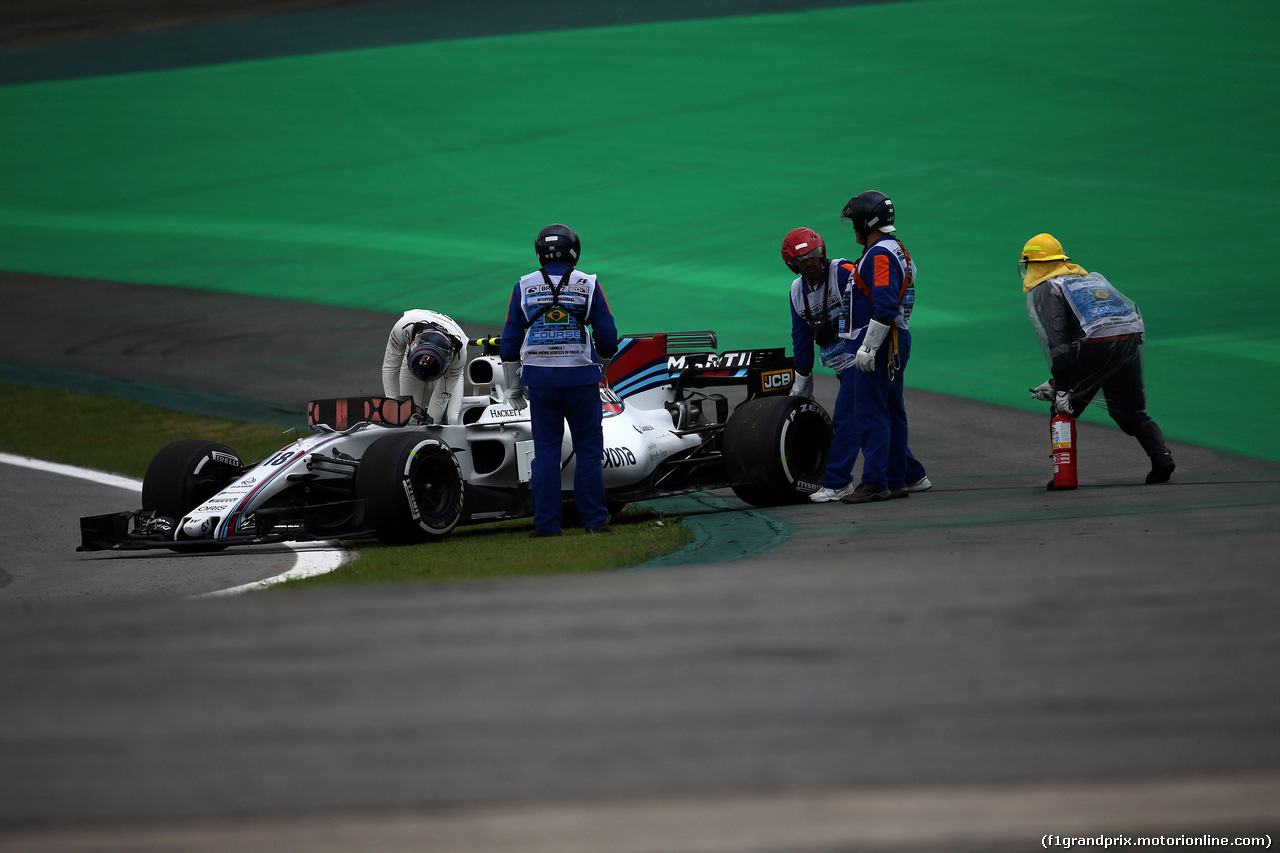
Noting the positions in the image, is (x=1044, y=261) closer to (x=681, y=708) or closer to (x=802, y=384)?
(x=802, y=384)

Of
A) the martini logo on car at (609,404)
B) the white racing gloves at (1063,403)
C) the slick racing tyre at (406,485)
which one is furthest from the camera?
the martini logo on car at (609,404)

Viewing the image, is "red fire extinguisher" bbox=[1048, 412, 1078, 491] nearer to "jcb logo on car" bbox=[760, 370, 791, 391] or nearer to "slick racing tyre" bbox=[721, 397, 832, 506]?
"slick racing tyre" bbox=[721, 397, 832, 506]

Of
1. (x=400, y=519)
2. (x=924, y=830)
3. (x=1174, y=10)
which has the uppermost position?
(x=1174, y=10)

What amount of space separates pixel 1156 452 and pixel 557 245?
13.5 feet

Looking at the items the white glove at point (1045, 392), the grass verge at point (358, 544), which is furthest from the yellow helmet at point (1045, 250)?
the grass verge at point (358, 544)

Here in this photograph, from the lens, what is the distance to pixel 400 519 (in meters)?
8.65

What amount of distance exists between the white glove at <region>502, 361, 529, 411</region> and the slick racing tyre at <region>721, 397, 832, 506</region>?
4.63 feet

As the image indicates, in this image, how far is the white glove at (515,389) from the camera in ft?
31.2

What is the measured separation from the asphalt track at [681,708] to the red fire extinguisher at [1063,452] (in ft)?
9.44

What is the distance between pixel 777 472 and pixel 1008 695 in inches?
230

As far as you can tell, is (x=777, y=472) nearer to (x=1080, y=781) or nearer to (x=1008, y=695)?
(x=1008, y=695)

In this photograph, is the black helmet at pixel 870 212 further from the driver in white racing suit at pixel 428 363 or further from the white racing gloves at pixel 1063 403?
the driver in white racing suit at pixel 428 363

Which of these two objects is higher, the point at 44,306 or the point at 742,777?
the point at 44,306

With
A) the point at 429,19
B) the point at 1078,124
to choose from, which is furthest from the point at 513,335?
the point at 429,19
